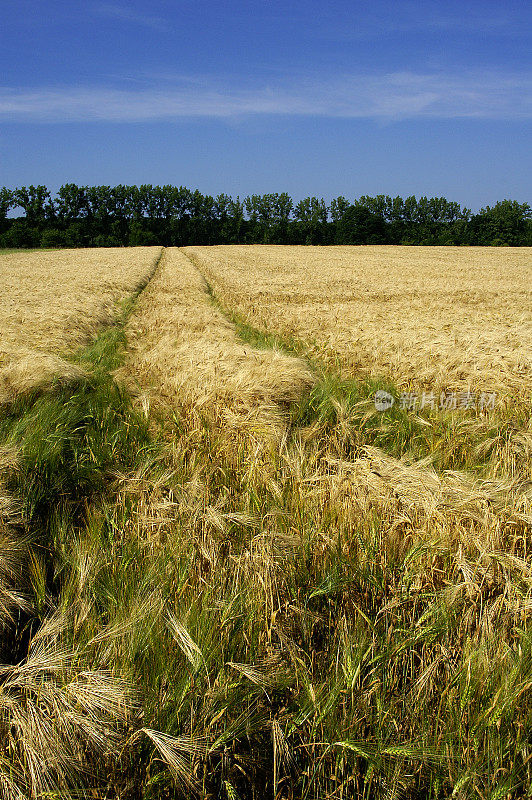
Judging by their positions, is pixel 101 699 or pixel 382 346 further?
pixel 382 346

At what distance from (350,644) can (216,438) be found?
2013mm

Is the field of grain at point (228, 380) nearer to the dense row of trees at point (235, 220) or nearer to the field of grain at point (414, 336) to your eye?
the field of grain at point (414, 336)

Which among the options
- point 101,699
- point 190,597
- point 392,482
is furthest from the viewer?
point 392,482

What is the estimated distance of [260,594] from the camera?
1.89m

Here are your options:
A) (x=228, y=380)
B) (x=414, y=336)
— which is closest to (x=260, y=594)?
(x=228, y=380)

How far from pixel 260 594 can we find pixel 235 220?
105 meters

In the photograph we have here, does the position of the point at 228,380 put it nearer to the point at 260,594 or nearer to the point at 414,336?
the point at 260,594

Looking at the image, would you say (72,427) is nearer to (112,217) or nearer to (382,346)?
(382,346)

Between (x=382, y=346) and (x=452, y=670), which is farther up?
(x=382, y=346)

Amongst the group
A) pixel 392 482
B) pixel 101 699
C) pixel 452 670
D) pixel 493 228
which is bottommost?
pixel 452 670

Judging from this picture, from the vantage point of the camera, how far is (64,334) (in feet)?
23.4

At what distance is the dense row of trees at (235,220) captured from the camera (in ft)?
277

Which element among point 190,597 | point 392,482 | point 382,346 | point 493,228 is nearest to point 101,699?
point 190,597

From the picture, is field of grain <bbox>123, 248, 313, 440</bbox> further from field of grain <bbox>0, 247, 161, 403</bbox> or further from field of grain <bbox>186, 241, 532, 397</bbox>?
field of grain <bbox>186, 241, 532, 397</bbox>
